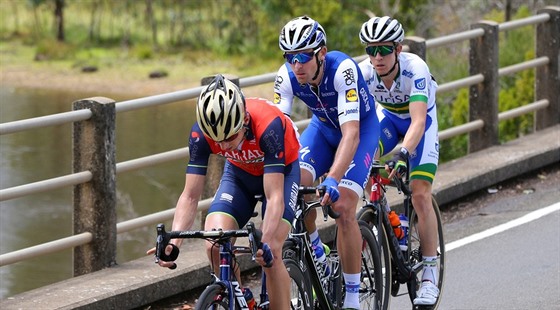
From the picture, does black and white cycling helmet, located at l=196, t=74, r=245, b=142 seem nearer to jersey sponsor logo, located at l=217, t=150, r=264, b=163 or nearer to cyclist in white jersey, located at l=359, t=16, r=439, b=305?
jersey sponsor logo, located at l=217, t=150, r=264, b=163

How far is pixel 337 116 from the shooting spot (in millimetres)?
7832

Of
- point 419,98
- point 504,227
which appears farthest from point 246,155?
point 504,227

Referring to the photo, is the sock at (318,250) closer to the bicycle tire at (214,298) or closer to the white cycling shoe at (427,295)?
the white cycling shoe at (427,295)

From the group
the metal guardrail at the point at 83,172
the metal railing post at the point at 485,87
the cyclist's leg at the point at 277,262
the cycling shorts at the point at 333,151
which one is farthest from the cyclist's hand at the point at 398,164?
the metal railing post at the point at 485,87

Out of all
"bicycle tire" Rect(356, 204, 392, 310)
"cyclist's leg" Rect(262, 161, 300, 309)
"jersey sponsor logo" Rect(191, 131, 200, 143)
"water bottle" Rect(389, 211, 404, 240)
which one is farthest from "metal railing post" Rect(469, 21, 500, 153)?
"jersey sponsor logo" Rect(191, 131, 200, 143)

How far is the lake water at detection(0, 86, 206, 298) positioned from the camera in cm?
1806

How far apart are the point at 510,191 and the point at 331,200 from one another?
19.4 feet

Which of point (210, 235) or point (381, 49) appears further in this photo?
point (381, 49)

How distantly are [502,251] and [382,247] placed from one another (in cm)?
235

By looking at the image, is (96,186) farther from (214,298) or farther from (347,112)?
(214,298)

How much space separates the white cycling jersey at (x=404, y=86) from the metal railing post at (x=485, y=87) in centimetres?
457

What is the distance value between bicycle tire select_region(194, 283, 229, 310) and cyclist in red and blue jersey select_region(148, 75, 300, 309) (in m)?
0.25

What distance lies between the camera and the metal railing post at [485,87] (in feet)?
42.2

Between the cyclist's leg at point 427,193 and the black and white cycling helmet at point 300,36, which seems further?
the cyclist's leg at point 427,193
